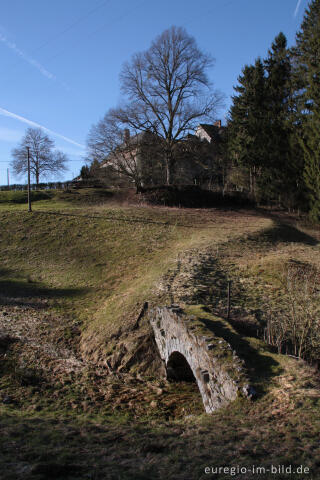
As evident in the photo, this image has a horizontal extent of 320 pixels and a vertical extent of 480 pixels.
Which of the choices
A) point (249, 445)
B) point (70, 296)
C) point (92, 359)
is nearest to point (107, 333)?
point (92, 359)

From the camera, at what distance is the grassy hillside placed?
16.0 feet

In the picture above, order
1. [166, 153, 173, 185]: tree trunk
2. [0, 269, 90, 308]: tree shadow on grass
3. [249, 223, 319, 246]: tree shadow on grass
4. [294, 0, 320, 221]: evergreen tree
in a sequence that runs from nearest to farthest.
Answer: [0, 269, 90, 308]: tree shadow on grass < [249, 223, 319, 246]: tree shadow on grass < [294, 0, 320, 221]: evergreen tree < [166, 153, 173, 185]: tree trunk

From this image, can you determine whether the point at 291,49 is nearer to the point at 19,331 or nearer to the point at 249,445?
the point at 19,331

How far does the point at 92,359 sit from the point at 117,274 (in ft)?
23.2

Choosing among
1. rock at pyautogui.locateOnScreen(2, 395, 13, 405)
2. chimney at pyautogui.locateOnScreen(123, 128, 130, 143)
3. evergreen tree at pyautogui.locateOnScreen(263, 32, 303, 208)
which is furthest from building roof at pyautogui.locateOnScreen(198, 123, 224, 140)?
rock at pyautogui.locateOnScreen(2, 395, 13, 405)

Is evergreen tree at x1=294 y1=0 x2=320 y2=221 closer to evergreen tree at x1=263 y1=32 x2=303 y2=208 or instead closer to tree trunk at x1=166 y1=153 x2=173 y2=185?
evergreen tree at x1=263 y1=32 x2=303 y2=208

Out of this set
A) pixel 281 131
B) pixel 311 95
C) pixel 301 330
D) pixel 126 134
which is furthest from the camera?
pixel 126 134

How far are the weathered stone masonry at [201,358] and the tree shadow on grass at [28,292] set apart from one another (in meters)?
6.97

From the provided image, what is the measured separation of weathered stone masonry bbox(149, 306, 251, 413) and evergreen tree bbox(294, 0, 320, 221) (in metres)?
22.6

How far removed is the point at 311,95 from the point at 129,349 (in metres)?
25.9

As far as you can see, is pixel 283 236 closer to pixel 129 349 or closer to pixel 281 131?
pixel 281 131

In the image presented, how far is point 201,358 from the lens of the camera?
8094 millimetres

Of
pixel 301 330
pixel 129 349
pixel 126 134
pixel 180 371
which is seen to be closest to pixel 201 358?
pixel 180 371

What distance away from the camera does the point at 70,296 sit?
656 inches
